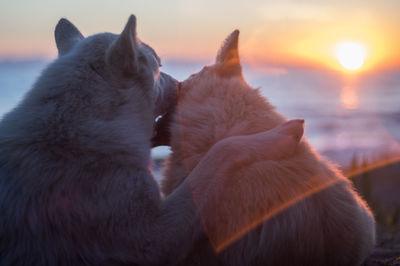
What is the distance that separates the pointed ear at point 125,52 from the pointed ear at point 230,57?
0.91 metres

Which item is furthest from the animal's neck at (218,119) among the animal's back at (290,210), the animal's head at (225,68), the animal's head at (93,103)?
the animal's head at (93,103)

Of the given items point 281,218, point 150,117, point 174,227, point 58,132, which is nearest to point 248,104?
point 150,117

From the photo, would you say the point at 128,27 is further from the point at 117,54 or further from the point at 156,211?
the point at 156,211

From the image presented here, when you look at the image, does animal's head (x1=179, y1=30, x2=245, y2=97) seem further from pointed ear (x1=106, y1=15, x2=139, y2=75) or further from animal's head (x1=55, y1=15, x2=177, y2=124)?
pointed ear (x1=106, y1=15, x2=139, y2=75)

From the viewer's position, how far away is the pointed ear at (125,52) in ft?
10.0

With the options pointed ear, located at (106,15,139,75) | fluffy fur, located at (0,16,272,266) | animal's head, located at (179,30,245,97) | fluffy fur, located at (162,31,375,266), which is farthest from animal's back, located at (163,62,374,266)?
pointed ear, located at (106,15,139,75)

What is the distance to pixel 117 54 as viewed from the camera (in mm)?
3186

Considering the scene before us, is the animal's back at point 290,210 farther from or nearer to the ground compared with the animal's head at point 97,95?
nearer to the ground

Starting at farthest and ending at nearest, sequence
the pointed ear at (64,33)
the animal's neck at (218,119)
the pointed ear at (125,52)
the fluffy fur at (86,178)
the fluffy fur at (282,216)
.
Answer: the pointed ear at (64,33)
the animal's neck at (218,119)
the pointed ear at (125,52)
the fluffy fur at (282,216)
the fluffy fur at (86,178)

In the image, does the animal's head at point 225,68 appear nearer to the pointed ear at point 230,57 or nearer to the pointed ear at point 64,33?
the pointed ear at point 230,57

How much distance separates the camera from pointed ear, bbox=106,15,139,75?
306 cm

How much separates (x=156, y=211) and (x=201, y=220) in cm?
31

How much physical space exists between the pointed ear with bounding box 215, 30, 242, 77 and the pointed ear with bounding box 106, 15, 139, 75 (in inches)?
35.8

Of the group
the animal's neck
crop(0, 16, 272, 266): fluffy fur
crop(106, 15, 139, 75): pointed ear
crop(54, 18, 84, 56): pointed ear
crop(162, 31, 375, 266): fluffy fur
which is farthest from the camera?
crop(54, 18, 84, 56): pointed ear
